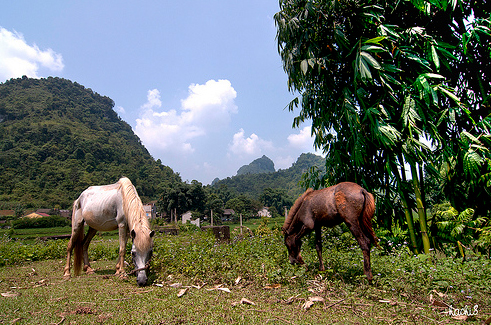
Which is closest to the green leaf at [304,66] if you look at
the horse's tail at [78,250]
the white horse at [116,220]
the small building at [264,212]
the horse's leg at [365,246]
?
the horse's leg at [365,246]

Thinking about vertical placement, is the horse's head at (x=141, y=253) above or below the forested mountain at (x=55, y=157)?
below

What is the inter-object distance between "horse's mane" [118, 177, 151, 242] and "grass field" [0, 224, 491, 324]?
1.01 metres

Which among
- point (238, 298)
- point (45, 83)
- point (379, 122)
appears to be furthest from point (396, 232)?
point (45, 83)

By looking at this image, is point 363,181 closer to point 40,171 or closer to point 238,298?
point 238,298

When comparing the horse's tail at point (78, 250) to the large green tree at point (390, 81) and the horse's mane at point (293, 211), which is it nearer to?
the horse's mane at point (293, 211)

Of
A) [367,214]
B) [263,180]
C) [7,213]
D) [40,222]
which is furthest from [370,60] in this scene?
[263,180]

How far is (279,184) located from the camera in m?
127

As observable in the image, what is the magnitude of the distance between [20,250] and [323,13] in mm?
11424

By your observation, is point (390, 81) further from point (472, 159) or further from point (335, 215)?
point (335, 215)

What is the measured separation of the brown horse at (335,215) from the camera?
13.7 ft

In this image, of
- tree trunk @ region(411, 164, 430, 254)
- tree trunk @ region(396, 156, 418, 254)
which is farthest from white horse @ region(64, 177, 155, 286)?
tree trunk @ region(411, 164, 430, 254)

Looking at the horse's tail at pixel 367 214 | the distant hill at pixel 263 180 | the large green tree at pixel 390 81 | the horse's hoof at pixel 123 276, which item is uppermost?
the distant hill at pixel 263 180

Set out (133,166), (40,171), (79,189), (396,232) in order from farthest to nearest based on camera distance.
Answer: (133,166), (40,171), (79,189), (396,232)

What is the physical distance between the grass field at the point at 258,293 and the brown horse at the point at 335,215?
43 cm
